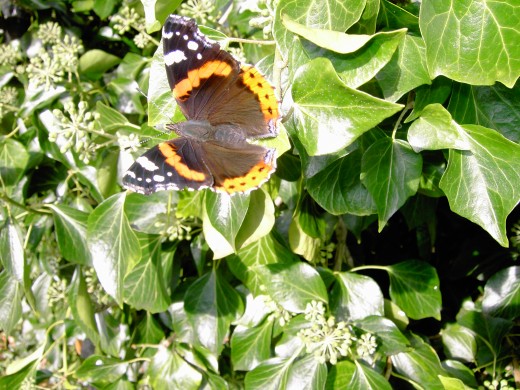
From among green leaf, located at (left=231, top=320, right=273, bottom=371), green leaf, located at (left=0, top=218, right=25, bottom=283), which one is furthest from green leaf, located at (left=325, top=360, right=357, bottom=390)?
green leaf, located at (left=0, top=218, right=25, bottom=283)

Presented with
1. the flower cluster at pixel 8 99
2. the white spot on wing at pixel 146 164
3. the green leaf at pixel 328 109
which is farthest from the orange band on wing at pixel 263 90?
the flower cluster at pixel 8 99

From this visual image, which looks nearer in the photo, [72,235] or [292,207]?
[292,207]

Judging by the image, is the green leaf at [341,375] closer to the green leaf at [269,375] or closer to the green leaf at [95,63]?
the green leaf at [269,375]

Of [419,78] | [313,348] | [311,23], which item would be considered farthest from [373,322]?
[311,23]

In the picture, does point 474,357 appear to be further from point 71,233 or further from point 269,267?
point 71,233

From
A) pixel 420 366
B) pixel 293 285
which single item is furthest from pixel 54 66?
pixel 420 366

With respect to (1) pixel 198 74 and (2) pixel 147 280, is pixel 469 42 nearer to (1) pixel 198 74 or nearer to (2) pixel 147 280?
(1) pixel 198 74
